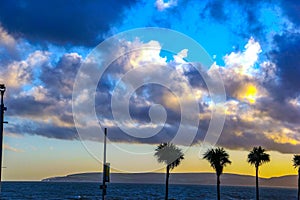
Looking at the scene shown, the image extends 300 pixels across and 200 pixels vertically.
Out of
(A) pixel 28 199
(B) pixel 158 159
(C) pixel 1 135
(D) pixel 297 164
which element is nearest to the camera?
(C) pixel 1 135

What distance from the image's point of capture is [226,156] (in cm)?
8775

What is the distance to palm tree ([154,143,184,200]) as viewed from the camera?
8650cm

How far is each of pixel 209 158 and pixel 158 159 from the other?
8.26 meters

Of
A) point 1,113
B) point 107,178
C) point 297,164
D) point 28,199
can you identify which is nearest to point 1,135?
point 1,113

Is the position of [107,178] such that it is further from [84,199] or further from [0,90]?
[84,199]

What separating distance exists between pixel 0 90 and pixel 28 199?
15420cm

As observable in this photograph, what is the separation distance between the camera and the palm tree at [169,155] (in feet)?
284

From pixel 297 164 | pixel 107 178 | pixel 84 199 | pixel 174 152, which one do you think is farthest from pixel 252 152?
pixel 84 199

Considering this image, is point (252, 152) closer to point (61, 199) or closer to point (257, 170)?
point (257, 170)

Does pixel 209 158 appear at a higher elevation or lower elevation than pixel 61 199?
higher

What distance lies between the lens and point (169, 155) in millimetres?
87438

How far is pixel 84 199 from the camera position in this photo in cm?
17862

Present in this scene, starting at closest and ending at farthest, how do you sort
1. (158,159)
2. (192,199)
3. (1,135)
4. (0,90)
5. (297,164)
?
(1,135)
(0,90)
(158,159)
(297,164)
(192,199)

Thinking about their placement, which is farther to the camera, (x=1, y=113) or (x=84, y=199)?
(x=84, y=199)
